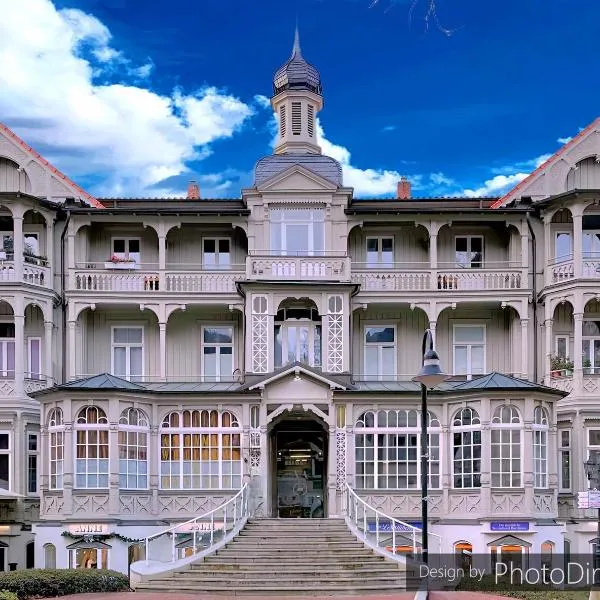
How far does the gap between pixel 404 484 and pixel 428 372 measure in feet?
48.8

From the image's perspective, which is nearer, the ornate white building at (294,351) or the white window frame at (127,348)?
the ornate white building at (294,351)

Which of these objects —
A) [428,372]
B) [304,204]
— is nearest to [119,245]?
[304,204]

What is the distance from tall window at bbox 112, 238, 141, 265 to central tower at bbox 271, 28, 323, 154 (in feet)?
22.0

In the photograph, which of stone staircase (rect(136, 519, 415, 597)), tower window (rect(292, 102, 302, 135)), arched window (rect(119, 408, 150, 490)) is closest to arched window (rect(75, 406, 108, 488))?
arched window (rect(119, 408, 150, 490))

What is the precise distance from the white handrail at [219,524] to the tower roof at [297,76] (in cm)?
1637

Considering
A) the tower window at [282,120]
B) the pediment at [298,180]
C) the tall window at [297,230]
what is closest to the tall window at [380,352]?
the tall window at [297,230]

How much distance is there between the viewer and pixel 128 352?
4066 centimetres

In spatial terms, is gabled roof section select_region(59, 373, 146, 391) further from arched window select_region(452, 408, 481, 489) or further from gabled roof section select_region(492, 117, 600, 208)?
gabled roof section select_region(492, 117, 600, 208)

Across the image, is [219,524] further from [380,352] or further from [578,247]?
[578,247]

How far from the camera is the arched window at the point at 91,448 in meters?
35.1

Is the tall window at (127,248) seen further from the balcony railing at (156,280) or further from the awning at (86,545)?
the awning at (86,545)

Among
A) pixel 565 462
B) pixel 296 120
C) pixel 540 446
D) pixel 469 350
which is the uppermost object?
pixel 296 120

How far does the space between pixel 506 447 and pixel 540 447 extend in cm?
146

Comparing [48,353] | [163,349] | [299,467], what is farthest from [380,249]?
[48,353]
